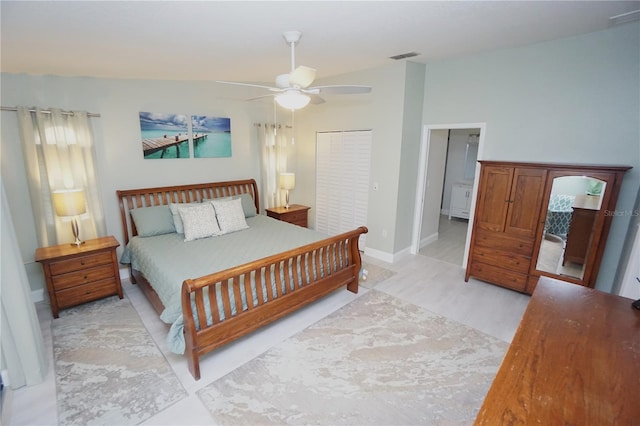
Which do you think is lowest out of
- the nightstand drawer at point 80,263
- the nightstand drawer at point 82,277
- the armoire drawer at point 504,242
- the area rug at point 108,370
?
the area rug at point 108,370

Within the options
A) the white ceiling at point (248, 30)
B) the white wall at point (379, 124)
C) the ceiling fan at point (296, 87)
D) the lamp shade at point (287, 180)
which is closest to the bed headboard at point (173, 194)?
the lamp shade at point (287, 180)

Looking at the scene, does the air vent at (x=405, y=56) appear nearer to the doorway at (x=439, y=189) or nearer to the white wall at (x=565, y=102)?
the white wall at (x=565, y=102)

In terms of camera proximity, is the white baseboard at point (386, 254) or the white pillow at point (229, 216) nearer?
the white pillow at point (229, 216)

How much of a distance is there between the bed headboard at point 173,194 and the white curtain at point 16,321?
1604 mm

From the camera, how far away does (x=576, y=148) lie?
3.20 metres

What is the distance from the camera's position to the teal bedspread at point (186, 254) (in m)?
2.38

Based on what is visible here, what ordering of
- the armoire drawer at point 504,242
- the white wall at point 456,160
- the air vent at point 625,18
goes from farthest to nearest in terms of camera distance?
the white wall at point 456,160 < the armoire drawer at point 504,242 < the air vent at point 625,18

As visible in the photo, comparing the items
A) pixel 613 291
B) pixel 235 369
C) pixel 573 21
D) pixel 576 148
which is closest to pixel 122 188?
pixel 235 369

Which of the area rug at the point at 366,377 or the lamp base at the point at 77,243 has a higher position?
the lamp base at the point at 77,243

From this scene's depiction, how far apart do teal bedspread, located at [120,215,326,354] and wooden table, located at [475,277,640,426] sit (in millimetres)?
2105

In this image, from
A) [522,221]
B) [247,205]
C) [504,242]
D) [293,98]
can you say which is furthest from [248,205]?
[522,221]

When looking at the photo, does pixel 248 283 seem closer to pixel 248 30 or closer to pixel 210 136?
pixel 248 30

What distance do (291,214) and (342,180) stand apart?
1.03m

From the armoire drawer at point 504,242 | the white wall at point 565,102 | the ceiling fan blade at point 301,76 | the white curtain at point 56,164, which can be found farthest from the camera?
the armoire drawer at point 504,242
